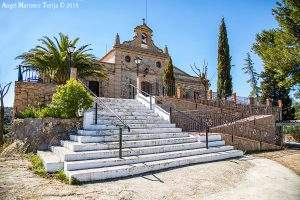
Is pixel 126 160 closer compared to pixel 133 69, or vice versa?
pixel 126 160

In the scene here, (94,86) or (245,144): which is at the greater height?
(94,86)

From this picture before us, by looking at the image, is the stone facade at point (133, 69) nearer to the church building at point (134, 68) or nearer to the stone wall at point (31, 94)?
the church building at point (134, 68)

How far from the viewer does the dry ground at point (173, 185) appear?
689 centimetres

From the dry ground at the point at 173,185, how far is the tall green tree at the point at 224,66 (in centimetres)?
1737

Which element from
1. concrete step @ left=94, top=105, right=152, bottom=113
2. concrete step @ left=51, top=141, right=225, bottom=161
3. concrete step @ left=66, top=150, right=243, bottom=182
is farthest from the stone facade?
concrete step @ left=66, top=150, right=243, bottom=182

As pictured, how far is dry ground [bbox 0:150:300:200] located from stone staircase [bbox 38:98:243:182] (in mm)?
413

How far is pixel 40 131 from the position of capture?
1121cm

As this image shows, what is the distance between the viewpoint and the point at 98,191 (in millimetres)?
7117

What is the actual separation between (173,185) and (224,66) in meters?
21.7

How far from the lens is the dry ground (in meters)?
6.89

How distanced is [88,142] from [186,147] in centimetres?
386

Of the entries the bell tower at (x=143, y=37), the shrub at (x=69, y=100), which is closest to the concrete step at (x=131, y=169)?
the shrub at (x=69, y=100)

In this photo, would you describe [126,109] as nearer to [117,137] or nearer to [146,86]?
[117,137]

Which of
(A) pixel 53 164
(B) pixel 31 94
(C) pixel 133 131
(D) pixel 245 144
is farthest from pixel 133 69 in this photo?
(A) pixel 53 164
